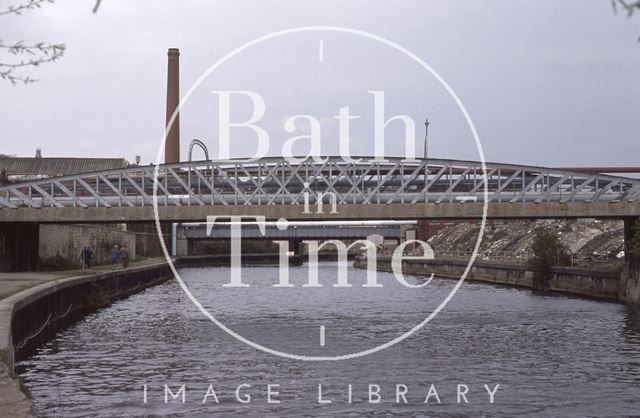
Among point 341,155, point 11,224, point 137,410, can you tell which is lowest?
point 137,410

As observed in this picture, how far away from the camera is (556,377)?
2294 centimetres

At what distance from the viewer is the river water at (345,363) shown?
62.5ft

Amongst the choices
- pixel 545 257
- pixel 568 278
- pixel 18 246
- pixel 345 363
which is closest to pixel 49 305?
pixel 345 363

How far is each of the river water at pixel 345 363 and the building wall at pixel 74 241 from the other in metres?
14.9

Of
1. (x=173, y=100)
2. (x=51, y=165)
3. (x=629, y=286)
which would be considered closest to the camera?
(x=629, y=286)

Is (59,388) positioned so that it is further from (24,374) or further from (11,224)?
(11,224)

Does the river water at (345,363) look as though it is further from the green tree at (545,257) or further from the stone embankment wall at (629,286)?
the green tree at (545,257)

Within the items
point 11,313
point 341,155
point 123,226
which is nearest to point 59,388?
point 11,313

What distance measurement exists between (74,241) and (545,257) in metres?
30.5

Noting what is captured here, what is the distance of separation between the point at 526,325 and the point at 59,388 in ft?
67.2

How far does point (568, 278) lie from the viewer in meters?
58.7

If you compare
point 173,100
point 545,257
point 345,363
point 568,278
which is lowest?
point 345,363

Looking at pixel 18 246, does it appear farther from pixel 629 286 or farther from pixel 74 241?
pixel 629 286

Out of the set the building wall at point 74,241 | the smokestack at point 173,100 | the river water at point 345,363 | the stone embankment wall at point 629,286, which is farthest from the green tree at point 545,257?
the smokestack at point 173,100
